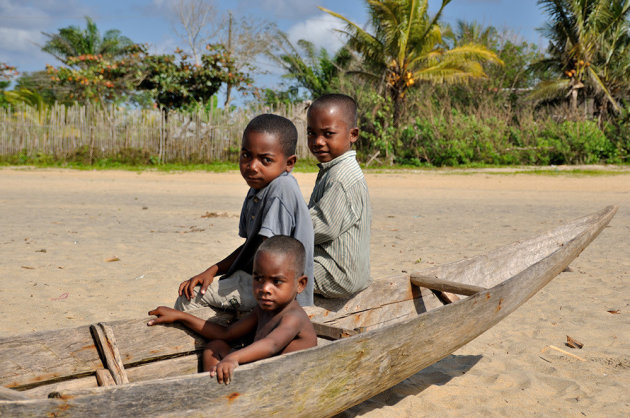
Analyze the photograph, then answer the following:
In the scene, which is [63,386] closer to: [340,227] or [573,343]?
[340,227]

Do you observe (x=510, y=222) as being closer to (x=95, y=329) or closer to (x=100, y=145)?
(x=95, y=329)

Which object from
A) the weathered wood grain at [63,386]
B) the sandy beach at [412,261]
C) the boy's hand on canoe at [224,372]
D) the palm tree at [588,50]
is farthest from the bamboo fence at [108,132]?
the boy's hand on canoe at [224,372]

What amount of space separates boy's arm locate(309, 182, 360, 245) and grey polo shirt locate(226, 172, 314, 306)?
Result: 179mm

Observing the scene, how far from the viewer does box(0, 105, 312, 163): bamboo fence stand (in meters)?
16.0

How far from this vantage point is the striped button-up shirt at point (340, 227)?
9.30ft

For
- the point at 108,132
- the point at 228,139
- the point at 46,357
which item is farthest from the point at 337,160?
the point at 108,132

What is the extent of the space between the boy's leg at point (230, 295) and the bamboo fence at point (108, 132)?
14014 millimetres

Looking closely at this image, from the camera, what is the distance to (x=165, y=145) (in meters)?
16.3

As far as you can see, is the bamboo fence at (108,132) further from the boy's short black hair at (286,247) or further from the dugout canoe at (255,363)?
the boy's short black hair at (286,247)

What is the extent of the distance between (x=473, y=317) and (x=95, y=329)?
1783 millimetres

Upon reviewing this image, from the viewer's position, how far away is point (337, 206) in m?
2.83

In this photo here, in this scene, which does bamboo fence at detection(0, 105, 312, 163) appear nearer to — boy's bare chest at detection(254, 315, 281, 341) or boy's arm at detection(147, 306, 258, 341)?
boy's arm at detection(147, 306, 258, 341)

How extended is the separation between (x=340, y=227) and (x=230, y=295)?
62 cm

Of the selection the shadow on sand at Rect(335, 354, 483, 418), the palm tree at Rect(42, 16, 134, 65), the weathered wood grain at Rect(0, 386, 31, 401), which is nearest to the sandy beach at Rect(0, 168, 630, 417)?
the shadow on sand at Rect(335, 354, 483, 418)
